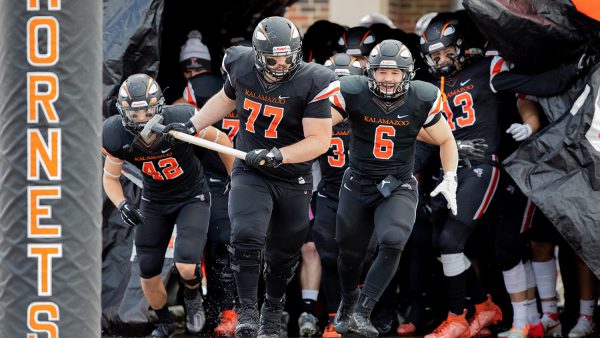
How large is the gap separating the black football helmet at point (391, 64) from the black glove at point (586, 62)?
1450 millimetres

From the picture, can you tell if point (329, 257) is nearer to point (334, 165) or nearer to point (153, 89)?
point (334, 165)

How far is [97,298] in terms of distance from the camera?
10.7 feet

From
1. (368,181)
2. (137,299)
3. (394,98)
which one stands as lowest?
(137,299)

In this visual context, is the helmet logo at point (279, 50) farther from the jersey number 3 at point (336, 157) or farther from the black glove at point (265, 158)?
the jersey number 3 at point (336, 157)

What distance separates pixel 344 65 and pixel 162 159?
62.7 inches

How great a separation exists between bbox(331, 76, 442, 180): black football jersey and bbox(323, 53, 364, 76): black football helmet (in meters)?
0.96

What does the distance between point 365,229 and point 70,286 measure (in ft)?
13.1

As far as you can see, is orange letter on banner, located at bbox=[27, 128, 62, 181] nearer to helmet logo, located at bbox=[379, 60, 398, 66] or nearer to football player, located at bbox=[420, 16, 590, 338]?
helmet logo, located at bbox=[379, 60, 398, 66]

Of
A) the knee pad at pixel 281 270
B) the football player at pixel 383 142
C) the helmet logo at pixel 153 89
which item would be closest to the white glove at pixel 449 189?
the football player at pixel 383 142

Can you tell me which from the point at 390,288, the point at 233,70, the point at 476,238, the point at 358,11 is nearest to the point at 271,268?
the point at 233,70

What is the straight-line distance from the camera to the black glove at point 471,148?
25.4 feet

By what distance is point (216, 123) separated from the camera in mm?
8438

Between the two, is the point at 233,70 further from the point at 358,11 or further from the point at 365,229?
the point at 358,11

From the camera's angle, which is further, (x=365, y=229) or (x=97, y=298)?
(x=365, y=229)
